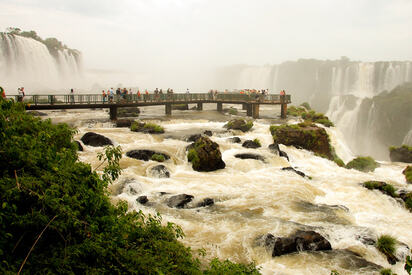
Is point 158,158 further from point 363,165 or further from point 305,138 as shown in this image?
point 363,165

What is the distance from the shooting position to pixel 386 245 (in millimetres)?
9859

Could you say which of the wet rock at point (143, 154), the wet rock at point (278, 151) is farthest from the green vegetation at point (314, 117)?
the wet rock at point (143, 154)

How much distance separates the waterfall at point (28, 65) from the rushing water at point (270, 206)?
47122 mm

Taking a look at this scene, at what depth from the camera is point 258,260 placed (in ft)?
29.5

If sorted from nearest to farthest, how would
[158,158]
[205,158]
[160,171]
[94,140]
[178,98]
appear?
[160,171] → [205,158] → [158,158] → [94,140] → [178,98]

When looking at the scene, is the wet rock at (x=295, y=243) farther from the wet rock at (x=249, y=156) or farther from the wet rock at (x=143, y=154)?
the wet rock at (x=143, y=154)

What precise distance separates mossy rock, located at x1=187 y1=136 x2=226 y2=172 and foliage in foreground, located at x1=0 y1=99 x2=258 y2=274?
408 inches

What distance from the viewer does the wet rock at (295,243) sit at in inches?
366

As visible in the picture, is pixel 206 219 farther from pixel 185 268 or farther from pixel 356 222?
pixel 356 222

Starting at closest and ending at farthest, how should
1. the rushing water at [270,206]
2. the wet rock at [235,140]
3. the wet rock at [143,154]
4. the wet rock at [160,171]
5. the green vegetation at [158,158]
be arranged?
1. the rushing water at [270,206]
2. the wet rock at [160,171]
3. the green vegetation at [158,158]
4. the wet rock at [143,154]
5. the wet rock at [235,140]

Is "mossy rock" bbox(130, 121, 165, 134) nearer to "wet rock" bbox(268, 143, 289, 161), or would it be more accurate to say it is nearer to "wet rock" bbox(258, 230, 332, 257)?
"wet rock" bbox(268, 143, 289, 161)

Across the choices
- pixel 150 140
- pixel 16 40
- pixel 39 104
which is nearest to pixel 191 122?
pixel 150 140

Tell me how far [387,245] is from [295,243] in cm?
316

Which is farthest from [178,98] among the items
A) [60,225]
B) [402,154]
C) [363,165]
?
[60,225]
